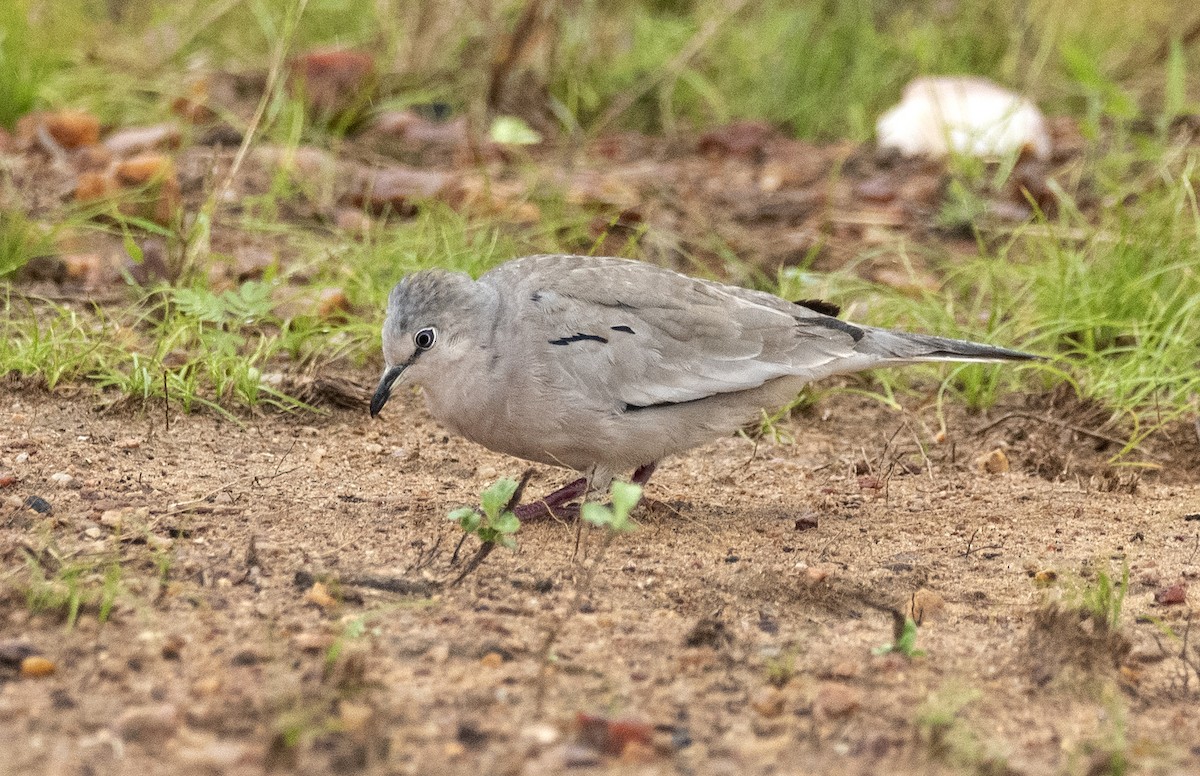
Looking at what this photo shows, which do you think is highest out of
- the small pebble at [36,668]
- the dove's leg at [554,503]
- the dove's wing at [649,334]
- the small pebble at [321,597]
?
the dove's wing at [649,334]

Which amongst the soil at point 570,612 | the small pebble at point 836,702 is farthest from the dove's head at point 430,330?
the small pebble at point 836,702

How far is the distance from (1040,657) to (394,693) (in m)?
1.38

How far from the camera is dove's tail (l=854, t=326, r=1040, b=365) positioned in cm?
423

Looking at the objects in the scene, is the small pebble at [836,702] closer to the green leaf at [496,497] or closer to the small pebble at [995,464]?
the green leaf at [496,497]

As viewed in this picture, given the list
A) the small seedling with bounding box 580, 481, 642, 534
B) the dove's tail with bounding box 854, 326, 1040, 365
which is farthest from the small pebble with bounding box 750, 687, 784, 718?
the dove's tail with bounding box 854, 326, 1040, 365

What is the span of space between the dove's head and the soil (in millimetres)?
363

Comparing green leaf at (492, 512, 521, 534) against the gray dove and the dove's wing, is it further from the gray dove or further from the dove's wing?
the dove's wing

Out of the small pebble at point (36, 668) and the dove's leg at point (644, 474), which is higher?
the small pebble at point (36, 668)

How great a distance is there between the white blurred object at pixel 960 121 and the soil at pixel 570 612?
9.21 feet

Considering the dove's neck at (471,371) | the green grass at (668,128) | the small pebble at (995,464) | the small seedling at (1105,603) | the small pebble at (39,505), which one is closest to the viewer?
the small seedling at (1105,603)

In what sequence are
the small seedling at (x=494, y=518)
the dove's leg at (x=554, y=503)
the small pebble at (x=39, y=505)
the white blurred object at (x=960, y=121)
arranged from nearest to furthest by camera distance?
the small seedling at (x=494, y=518) → the small pebble at (x=39, y=505) → the dove's leg at (x=554, y=503) → the white blurred object at (x=960, y=121)

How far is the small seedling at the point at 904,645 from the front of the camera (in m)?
3.00

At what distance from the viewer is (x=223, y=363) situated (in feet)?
15.2

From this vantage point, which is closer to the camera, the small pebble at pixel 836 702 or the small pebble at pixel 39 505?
the small pebble at pixel 836 702
